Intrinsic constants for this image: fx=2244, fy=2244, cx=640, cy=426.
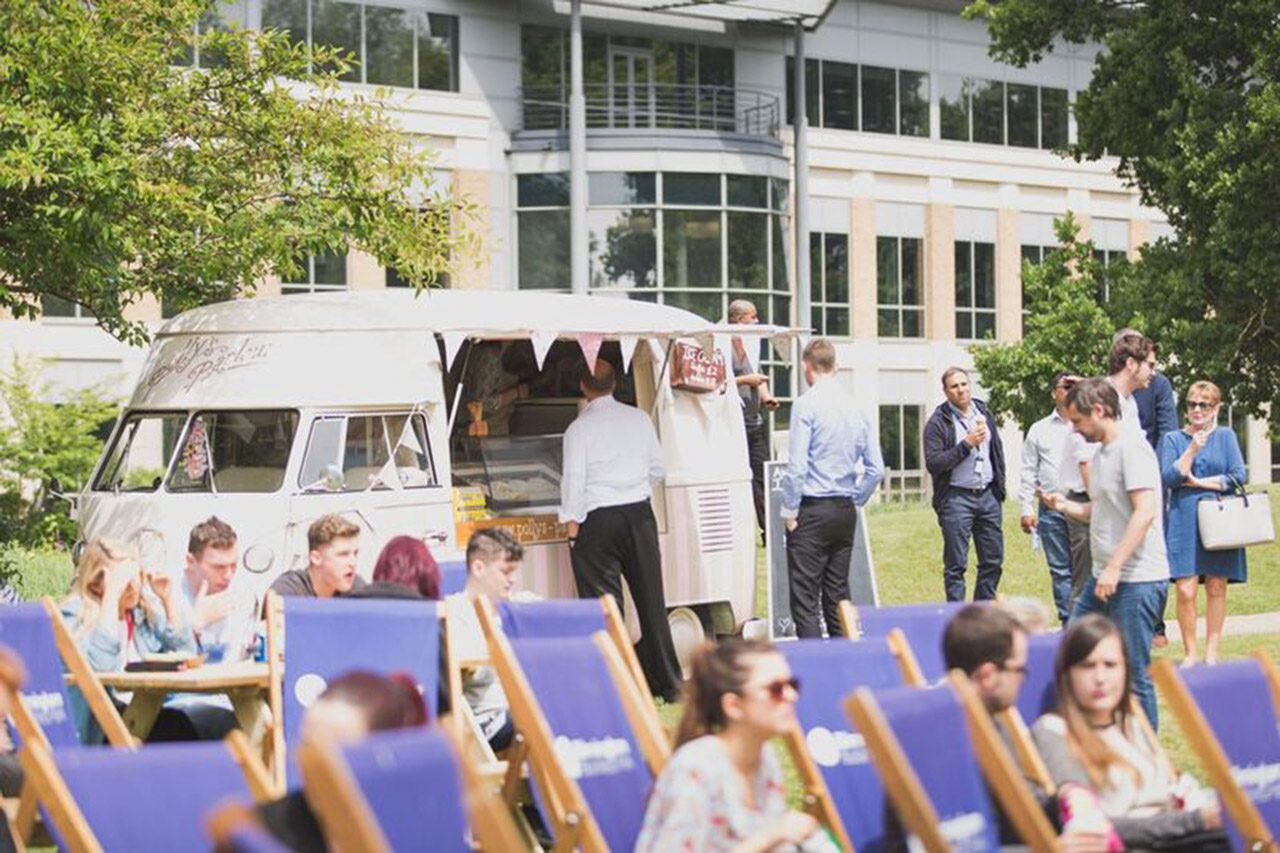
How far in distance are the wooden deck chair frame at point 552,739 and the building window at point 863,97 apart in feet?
128

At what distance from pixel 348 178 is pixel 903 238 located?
33.4m

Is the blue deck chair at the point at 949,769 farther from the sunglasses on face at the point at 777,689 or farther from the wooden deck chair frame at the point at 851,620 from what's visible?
the wooden deck chair frame at the point at 851,620

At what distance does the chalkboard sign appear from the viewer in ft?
52.0

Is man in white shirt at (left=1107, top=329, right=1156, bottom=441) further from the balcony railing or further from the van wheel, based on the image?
the balcony railing

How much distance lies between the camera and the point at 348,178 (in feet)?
53.2

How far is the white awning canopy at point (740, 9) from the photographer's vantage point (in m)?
40.3

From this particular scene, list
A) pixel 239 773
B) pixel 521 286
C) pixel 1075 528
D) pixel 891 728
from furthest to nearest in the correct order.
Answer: pixel 521 286 → pixel 1075 528 → pixel 891 728 → pixel 239 773

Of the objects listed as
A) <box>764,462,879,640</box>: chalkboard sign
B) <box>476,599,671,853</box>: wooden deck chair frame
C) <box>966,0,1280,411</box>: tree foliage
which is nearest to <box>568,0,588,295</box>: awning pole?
<box>966,0,1280,411</box>: tree foliage

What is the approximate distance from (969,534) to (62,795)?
10635 mm

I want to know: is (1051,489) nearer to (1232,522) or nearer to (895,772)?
(1232,522)

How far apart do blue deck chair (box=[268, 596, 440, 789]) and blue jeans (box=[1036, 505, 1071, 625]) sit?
7754mm

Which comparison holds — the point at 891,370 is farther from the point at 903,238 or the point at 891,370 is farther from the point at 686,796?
the point at 686,796

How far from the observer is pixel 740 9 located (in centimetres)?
4159

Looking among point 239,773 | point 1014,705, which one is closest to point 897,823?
point 1014,705
